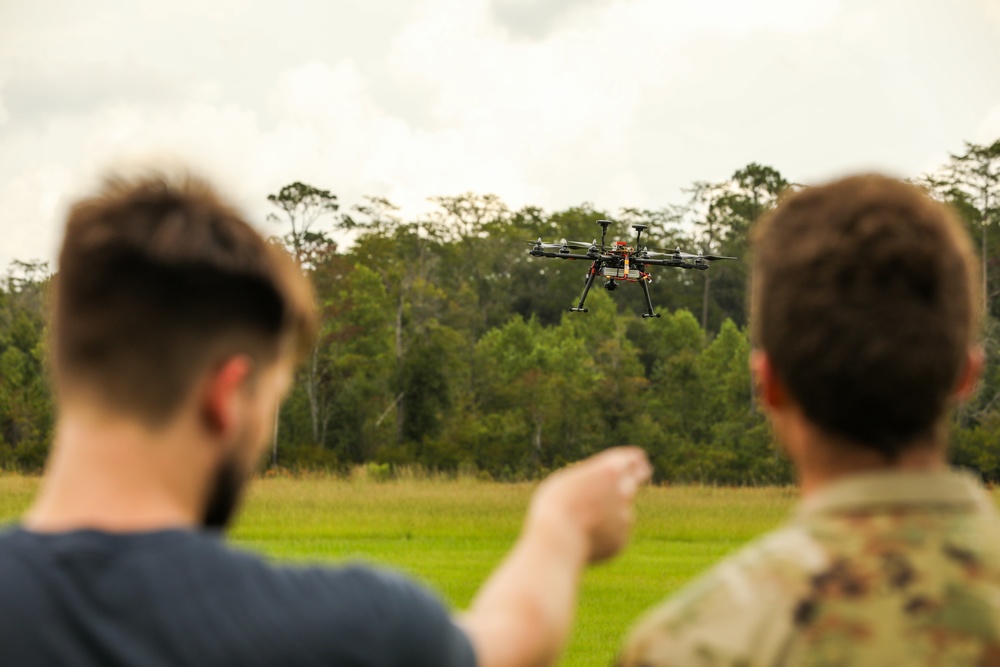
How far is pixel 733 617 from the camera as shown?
5.19 ft

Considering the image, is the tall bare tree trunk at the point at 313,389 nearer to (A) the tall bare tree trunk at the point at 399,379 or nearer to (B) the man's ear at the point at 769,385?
(A) the tall bare tree trunk at the point at 399,379

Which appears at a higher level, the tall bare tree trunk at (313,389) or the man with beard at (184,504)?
the man with beard at (184,504)

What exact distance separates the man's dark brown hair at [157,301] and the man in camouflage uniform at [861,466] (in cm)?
64

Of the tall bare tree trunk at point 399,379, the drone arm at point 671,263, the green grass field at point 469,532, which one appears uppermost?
the drone arm at point 671,263

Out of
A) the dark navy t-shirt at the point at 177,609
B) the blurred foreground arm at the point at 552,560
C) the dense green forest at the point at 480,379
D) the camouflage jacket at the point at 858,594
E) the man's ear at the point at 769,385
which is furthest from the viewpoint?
the dense green forest at the point at 480,379

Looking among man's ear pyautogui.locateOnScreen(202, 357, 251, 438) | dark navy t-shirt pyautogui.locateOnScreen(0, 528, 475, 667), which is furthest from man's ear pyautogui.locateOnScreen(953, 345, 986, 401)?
man's ear pyautogui.locateOnScreen(202, 357, 251, 438)

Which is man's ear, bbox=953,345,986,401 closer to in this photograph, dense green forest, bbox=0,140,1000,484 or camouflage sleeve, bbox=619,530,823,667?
camouflage sleeve, bbox=619,530,823,667

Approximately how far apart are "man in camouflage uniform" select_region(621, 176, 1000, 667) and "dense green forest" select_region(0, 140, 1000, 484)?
142 feet

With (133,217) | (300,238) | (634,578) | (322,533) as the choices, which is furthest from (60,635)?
(300,238)

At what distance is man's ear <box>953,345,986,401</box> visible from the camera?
1.81m

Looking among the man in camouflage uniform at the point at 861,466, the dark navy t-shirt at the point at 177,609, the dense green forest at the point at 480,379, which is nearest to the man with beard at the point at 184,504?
the dark navy t-shirt at the point at 177,609

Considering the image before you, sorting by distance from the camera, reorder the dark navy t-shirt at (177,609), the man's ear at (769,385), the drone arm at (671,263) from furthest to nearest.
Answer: the drone arm at (671,263) → the man's ear at (769,385) → the dark navy t-shirt at (177,609)

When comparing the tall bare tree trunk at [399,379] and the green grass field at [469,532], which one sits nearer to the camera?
the green grass field at [469,532]

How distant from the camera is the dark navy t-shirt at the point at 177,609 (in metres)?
1.42
